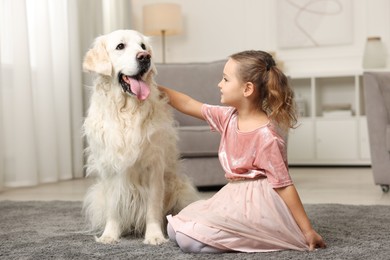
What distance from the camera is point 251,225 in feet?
5.59

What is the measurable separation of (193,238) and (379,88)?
7.28 feet

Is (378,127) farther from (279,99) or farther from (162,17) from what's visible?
(162,17)

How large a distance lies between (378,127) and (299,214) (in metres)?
1.91

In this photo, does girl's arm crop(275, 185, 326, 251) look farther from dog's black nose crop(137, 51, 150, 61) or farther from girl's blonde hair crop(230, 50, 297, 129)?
dog's black nose crop(137, 51, 150, 61)

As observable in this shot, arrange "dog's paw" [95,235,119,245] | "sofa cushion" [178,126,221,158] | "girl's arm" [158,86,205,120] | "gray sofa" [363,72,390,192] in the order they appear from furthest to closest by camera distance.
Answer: "sofa cushion" [178,126,221,158]
"gray sofa" [363,72,390,192]
"girl's arm" [158,86,205,120]
"dog's paw" [95,235,119,245]

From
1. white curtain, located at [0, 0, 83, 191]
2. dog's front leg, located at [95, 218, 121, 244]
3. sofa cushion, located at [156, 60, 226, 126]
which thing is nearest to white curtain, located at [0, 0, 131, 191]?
white curtain, located at [0, 0, 83, 191]

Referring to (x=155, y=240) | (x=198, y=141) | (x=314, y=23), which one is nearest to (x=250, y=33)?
(x=314, y=23)

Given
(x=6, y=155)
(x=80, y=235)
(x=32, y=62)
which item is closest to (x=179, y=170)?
(x=80, y=235)

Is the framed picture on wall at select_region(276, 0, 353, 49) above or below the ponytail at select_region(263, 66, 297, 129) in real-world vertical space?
above

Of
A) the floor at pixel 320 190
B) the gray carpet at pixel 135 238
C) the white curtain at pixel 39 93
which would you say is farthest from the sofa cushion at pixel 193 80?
the gray carpet at pixel 135 238

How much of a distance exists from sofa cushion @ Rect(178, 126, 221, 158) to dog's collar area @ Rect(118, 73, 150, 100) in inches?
60.3

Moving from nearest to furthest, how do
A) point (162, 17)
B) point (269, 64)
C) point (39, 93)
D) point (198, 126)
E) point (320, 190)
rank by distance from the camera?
point (269, 64) < point (320, 190) < point (198, 126) < point (39, 93) < point (162, 17)

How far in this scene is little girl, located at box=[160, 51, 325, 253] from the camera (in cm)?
170

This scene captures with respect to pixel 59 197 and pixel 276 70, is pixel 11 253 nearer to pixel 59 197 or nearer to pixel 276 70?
pixel 276 70
